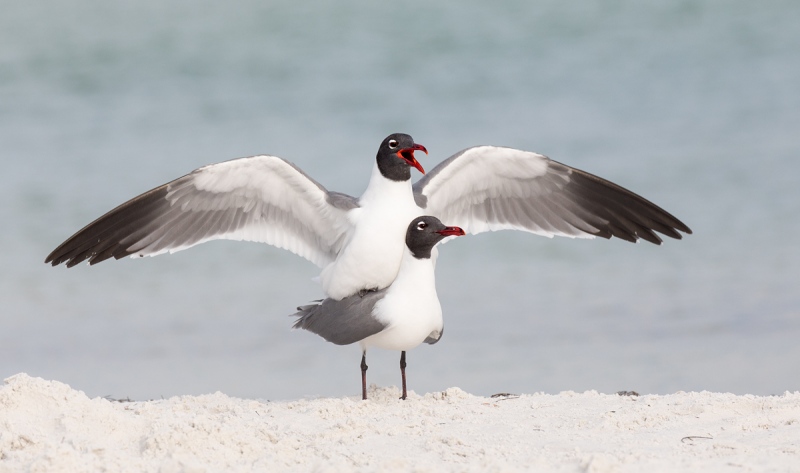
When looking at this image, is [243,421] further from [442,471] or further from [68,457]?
[442,471]

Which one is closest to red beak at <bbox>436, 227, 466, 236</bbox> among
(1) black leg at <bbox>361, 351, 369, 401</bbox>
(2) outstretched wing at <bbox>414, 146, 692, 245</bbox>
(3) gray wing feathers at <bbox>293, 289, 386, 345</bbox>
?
(3) gray wing feathers at <bbox>293, 289, 386, 345</bbox>

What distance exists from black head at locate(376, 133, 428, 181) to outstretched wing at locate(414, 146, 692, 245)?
72 centimetres

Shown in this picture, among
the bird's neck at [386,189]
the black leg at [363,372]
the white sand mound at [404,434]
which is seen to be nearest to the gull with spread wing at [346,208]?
the bird's neck at [386,189]

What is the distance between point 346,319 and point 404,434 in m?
1.43

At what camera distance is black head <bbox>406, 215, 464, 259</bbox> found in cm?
654

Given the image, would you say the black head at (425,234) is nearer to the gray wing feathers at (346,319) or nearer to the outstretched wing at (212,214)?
the gray wing feathers at (346,319)

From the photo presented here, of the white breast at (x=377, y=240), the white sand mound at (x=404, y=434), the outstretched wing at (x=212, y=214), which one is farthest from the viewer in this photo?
the outstretched wing at (x=212, y=214)

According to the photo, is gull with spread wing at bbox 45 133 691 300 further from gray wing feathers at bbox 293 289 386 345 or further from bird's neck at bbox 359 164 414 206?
gray wing feathers at bbox 293 289 386 345

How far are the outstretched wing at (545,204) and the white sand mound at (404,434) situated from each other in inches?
68.5

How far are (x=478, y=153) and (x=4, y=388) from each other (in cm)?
384

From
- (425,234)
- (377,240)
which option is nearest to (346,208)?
(377,240)

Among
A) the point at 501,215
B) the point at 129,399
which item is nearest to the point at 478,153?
the point at 501,215

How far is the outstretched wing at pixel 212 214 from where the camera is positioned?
7219 mm

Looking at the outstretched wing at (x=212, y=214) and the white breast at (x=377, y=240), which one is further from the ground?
the outstretched wing at (x=212, y=214)
